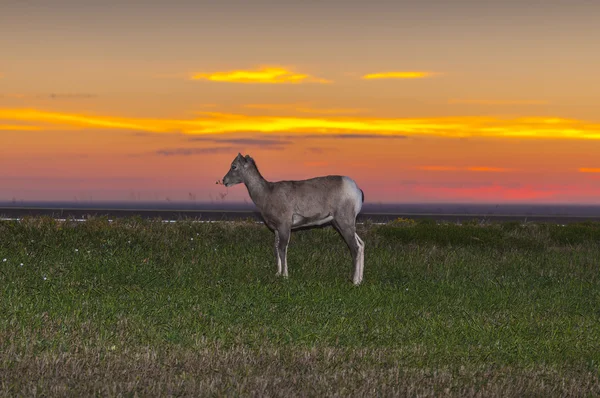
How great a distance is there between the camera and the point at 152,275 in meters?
14.0

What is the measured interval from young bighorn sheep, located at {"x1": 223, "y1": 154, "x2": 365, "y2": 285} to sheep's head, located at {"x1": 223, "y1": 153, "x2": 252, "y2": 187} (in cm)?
71

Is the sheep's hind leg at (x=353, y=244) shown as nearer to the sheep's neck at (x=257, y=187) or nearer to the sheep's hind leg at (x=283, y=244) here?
the sheep's hind leg at (x=283, y=244)

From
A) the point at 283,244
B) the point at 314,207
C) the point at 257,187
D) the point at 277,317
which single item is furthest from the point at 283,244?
the point at 277,317

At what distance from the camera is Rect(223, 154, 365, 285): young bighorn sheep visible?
13914mm

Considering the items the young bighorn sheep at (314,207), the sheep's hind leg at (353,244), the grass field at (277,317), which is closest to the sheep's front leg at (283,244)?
the young bighorn sheep at (314,207)

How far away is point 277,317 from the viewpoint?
1088 centimetres

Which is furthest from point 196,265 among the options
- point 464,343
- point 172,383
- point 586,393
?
point 586,393

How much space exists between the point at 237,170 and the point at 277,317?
14.7ft

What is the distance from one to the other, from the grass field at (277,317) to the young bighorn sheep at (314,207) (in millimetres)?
628

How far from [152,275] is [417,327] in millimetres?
5545

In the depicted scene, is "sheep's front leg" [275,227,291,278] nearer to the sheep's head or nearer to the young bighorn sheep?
the young bighorn sheep

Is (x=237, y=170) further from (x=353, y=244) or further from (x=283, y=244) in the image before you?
(x=353, y=244)

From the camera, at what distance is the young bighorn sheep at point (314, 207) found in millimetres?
13914

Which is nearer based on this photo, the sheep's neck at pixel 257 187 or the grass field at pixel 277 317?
the grass field at pixel 277 317
